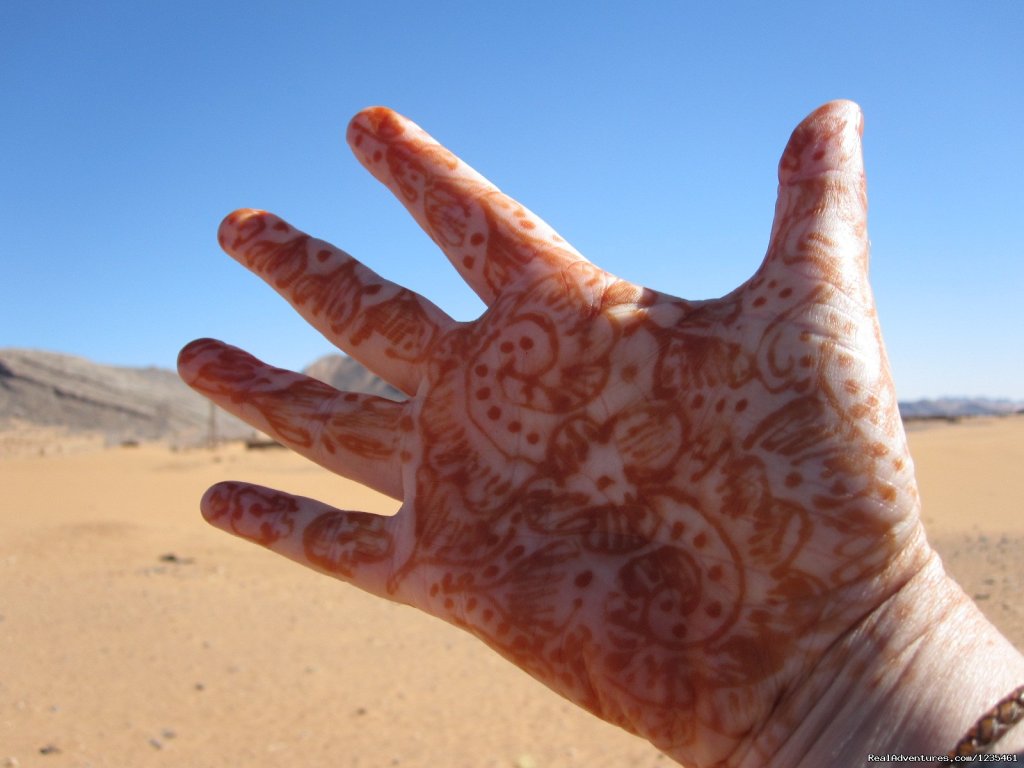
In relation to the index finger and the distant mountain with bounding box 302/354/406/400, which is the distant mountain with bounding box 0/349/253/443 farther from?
the index finger

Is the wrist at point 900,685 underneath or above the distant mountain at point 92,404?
underneath

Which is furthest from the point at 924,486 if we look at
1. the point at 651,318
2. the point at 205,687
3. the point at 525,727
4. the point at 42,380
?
the point at 42,380

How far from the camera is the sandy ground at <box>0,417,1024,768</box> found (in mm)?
4383

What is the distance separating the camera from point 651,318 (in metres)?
1.65

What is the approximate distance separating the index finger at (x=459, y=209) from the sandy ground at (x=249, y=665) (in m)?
3.25

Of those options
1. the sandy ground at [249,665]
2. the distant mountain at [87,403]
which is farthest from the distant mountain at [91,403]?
the sandy ground at [249,665]

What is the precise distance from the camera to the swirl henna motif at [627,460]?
4.56 ft

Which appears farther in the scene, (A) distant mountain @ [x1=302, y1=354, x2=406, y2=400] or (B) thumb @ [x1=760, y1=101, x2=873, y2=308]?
(A) distant mountain @ [x1=302, y1=354, x2=406, y2=400]

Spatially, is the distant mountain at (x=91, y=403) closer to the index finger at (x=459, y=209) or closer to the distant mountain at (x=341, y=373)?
the distant mountain at (x=341, y=373)

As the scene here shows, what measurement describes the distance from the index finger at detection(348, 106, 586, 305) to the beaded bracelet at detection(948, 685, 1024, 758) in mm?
1118

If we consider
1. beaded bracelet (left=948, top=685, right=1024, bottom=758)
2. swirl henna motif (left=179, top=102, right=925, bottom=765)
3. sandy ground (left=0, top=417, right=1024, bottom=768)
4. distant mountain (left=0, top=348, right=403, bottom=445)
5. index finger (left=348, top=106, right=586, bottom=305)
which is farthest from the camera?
distant mountain (left=0, top=348, right=403, bottom=445)

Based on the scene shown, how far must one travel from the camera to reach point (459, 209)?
1927mm

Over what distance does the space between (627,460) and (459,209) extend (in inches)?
29.4

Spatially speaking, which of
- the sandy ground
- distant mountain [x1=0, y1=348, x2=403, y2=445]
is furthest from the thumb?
distant mountain [x1=0, y1=348, x2=403, y2=445]
